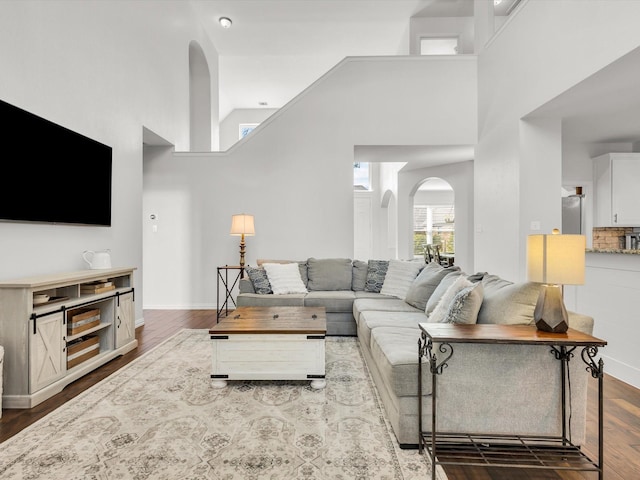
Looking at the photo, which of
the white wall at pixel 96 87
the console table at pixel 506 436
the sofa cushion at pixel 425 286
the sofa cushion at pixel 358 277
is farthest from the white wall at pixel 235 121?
the console table at pixel 506 436

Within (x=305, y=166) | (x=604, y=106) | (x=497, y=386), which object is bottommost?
(x=497, y=386)

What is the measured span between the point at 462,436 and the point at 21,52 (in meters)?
4.02

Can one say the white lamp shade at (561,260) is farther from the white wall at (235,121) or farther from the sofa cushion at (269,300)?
the white wall at (235,121)

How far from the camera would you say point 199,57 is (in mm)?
7098

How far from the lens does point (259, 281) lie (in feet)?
14.5

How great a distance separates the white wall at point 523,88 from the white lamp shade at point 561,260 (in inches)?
80.3

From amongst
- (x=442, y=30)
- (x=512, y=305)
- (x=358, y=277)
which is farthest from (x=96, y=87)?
(x=442, y=30)

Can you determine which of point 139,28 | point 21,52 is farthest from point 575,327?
point 139,28

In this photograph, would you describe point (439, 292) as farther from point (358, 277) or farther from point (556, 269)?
point (358, 277)

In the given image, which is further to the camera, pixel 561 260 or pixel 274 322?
pixel 274 322

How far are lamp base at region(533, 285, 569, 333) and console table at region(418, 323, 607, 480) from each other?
35 mm

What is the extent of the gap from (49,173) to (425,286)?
11.5 feet

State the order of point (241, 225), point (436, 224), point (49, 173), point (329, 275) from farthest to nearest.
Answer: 1. point (436, 224)
2. point (241, 225)
3. point (329, 275)
4. point (49, 173)

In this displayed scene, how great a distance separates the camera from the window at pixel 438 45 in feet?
23.2
